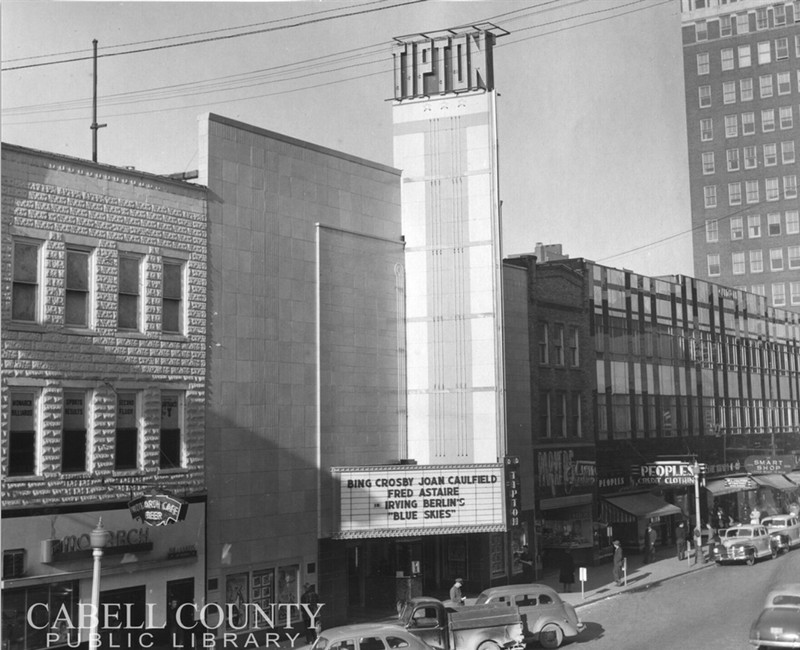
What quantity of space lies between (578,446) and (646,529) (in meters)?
6.78

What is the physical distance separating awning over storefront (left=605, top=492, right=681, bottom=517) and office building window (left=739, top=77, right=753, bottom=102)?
19653mm

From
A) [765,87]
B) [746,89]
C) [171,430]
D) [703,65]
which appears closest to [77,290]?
[171,430]

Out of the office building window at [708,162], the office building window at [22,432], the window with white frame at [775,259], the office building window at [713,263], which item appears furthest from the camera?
the office building window at [713,263]

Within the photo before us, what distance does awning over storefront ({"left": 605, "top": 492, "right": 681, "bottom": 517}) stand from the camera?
44938mm

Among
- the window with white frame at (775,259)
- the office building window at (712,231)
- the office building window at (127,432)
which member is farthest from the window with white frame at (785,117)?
the office building window at (127,432)

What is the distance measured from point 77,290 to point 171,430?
4.55 meters

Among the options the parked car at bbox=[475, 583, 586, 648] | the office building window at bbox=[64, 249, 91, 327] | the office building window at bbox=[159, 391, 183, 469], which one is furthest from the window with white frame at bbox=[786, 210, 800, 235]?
the office building window at bbox=[64, 249, 91, 327]

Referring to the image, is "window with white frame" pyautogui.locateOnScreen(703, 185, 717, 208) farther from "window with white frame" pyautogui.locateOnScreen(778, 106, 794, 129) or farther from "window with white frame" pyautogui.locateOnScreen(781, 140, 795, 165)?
"window with white frame" pyautogui.locateOnScreen(778, 106, 794, 129)

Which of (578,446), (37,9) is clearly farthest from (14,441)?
(578,446)

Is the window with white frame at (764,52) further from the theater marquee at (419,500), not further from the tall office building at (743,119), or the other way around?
the theater marquee at (419,500)

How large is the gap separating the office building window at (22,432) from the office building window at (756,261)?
43667mm

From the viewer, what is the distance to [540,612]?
26281mm

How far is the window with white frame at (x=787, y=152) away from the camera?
143 ft

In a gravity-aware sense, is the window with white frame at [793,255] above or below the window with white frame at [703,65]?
below
